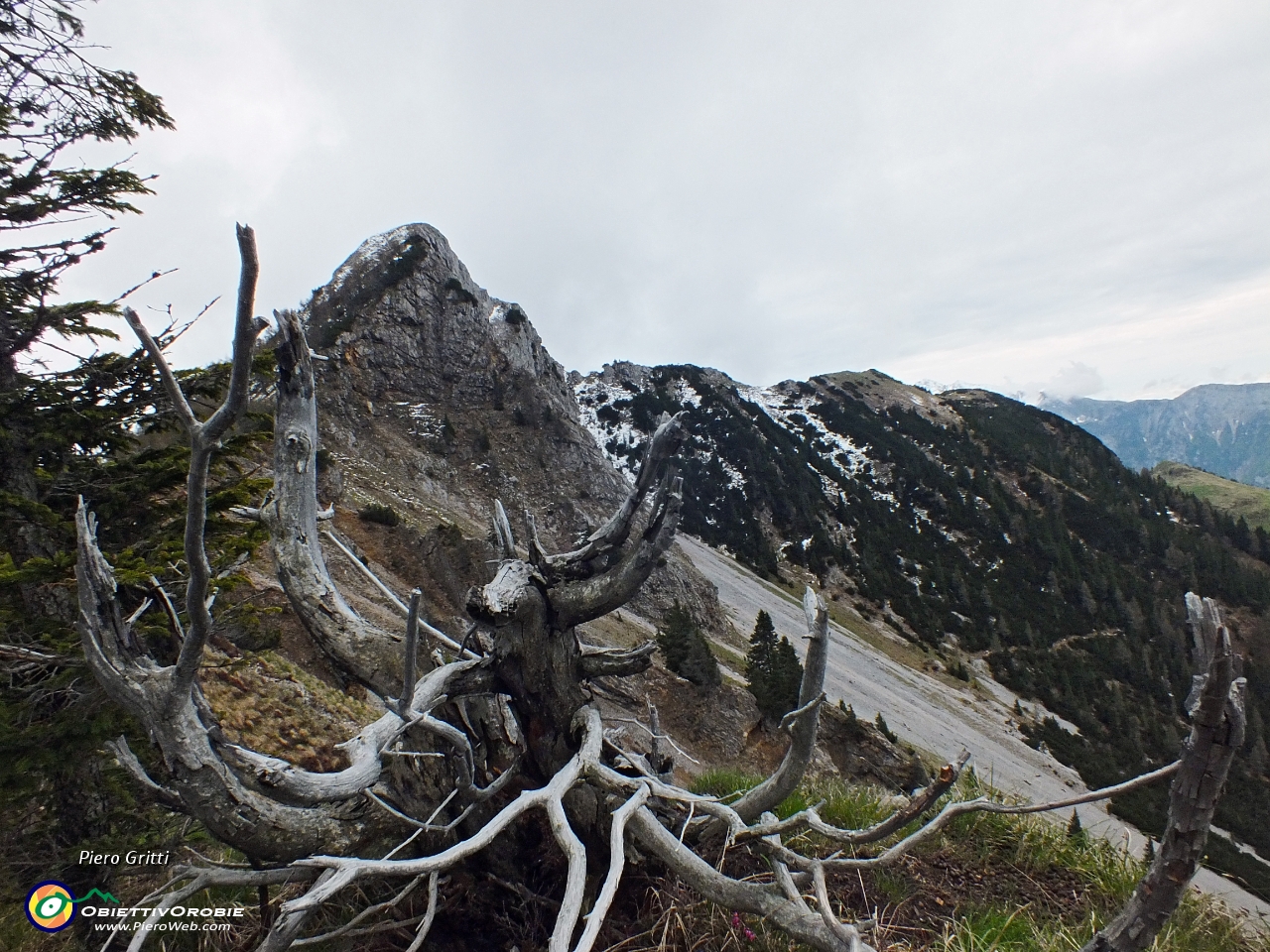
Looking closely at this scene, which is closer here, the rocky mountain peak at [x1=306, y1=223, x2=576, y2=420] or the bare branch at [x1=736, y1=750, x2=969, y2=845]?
the bare branch at [x1=736, y1=750, x2=969, y2=845]

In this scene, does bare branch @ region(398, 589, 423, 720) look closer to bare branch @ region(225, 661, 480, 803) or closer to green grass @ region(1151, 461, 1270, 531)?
bare branch @ region(225, 661, 480, 803)

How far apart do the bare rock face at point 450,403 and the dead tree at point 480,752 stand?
31951 millimetres

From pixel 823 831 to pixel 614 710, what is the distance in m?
16.1

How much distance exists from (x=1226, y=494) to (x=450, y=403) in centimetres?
19933

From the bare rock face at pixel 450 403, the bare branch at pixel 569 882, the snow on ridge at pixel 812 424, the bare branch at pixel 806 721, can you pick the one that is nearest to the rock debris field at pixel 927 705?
the bare rock face at pixel 450 403

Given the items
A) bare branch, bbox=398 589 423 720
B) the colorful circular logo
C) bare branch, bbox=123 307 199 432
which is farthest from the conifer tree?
bare branch, bbox=123 307 199 432

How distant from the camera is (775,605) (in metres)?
57.3

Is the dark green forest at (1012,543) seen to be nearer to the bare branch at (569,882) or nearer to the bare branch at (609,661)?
the bare branch at (609,661)

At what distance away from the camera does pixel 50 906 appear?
4.03 m

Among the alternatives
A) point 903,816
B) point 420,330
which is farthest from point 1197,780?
point 420,330

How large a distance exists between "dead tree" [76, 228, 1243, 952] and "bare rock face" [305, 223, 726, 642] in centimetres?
3195

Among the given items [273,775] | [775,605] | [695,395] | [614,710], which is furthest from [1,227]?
[695,395]

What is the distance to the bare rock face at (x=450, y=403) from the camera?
1495 inches

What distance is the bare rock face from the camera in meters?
38.0
